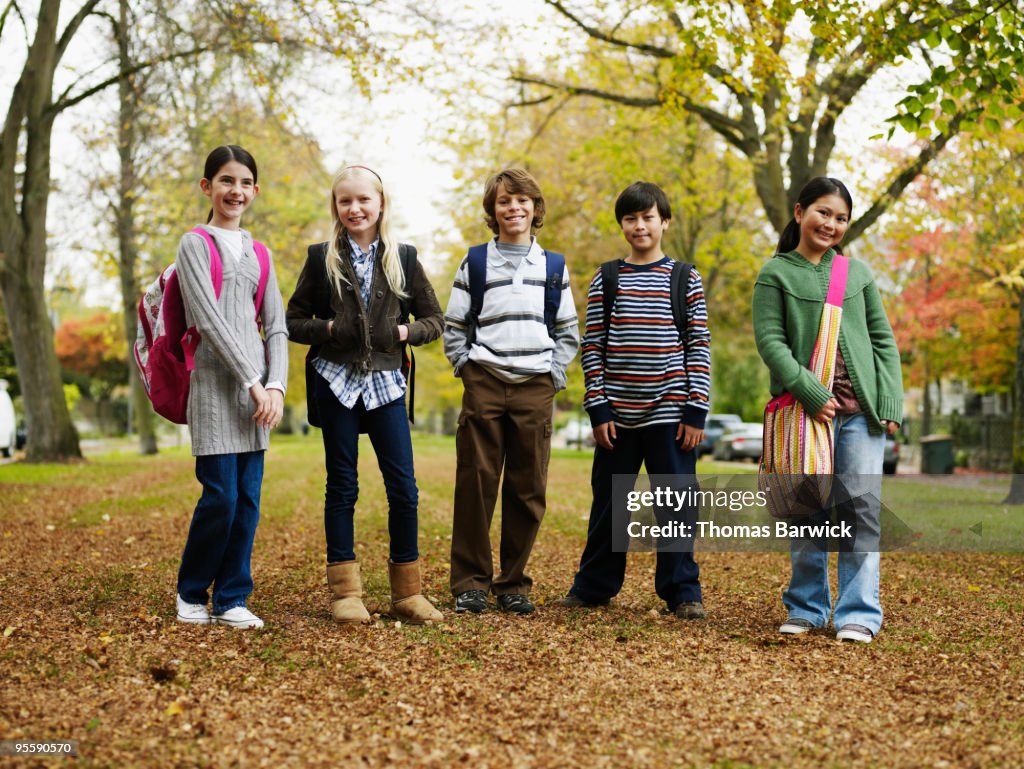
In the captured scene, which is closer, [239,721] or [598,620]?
[239,721]

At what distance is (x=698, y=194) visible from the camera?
21.9 meters

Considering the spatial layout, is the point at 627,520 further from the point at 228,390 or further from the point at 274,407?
the point at 228,390

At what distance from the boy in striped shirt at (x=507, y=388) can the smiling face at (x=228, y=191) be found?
1.08m

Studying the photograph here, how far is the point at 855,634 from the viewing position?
14.6 ft

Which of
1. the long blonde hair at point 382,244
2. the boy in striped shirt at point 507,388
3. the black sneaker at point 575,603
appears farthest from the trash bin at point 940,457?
the long blonde hair at point 382,244

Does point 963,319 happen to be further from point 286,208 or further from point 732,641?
point 732,641

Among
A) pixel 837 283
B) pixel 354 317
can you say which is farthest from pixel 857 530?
pixel 354 317

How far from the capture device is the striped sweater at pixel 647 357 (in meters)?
4.95

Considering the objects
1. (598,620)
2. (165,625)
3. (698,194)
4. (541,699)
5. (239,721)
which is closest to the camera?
(239,721)

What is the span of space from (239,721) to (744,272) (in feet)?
74.7

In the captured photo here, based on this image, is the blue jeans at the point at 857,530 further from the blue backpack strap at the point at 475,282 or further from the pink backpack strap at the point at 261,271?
the pink backpack strap at the point at 261,271

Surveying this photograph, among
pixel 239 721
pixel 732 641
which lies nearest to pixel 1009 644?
pixel 732 641

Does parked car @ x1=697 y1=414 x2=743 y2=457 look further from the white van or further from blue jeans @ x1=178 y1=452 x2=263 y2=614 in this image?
blue jeans @ x1=178 y1=452 x2=263 y2=614

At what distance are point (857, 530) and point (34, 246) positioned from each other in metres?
15.2
